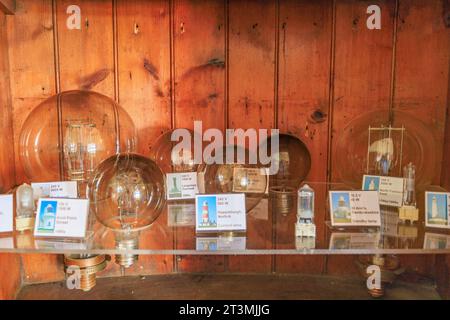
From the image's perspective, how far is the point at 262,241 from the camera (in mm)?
1001

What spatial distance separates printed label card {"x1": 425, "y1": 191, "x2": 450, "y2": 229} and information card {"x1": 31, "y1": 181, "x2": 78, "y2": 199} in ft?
3.12

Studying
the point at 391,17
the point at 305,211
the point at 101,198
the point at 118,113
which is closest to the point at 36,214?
the point at 101,198

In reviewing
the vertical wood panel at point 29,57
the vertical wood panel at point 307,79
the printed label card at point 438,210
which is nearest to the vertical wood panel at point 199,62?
the vertical wood panel at point 307,79

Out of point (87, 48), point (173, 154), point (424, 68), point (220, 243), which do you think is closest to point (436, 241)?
point (220, 243)

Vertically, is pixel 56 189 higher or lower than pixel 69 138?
lower

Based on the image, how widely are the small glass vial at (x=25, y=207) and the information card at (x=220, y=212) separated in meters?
0.44

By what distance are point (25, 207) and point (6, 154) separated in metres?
0.29

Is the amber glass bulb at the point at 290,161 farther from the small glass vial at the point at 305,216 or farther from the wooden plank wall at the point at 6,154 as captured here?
the wooden plank wall at the point at 6,154

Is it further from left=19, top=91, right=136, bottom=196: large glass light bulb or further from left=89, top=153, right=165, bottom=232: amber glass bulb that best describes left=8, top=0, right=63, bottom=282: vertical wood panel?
left=89, top=153, right=165, bottom=232: amber glass bulb

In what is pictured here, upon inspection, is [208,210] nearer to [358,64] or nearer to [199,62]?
[199,62]

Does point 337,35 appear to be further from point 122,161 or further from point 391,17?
point 122,161

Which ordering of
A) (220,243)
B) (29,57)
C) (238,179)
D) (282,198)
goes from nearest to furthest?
(220,243) → (238,179) → (282,198) → (29,57)

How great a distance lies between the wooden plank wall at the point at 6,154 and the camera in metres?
1.22

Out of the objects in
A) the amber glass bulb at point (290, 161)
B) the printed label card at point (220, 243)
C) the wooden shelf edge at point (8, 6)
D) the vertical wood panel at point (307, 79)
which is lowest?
the printed label card at point (220, 243)
